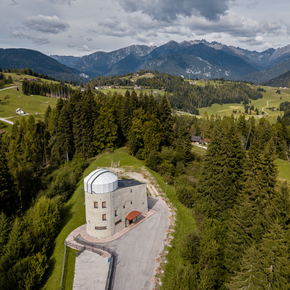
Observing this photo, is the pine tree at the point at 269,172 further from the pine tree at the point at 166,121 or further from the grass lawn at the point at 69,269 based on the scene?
the pine tree at the point at 166,121

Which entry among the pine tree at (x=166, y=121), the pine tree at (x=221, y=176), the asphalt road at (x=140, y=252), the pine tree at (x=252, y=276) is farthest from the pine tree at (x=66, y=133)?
the pine tree at (x=252, y=276)

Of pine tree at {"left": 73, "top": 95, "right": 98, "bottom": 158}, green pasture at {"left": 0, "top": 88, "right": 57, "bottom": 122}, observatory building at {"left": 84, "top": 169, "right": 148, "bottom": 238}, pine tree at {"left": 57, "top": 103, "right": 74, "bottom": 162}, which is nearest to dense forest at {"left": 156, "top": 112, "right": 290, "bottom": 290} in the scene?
observatory building at {"left": 84, "top": 169, "right": 148, "bottom": 238}

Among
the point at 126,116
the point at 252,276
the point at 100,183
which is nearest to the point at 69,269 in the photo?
the point at 100,183

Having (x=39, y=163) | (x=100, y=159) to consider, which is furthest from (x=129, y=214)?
(x=39, y=163)

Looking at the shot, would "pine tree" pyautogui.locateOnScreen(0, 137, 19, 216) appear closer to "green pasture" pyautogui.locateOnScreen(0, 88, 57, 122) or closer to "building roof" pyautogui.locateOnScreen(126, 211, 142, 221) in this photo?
"building roof" pyautogui.locateOnScreen(126, 211, 142, 221)

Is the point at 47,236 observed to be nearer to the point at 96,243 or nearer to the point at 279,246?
→ the point at 96,243

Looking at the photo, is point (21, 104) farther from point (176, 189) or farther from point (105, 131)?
point (176, 189)
